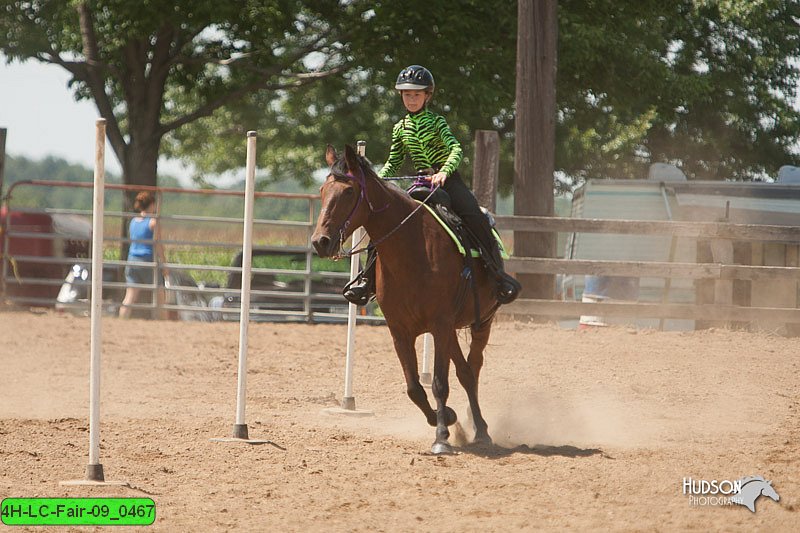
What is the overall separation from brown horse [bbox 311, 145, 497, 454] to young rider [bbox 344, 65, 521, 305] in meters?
0.34

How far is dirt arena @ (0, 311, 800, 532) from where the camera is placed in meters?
5.85

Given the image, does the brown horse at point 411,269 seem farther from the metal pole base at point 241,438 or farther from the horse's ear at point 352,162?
the metal pole base at point 241,438

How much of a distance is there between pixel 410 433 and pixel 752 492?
3208 mm

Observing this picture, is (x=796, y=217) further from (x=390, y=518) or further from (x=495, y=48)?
(x=390, y=518)

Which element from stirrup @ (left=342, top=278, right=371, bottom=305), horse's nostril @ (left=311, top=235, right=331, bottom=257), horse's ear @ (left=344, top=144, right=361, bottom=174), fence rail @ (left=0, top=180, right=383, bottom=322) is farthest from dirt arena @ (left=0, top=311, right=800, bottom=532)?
fence rail @ (left=0, top=180, right=383, bottom=322)

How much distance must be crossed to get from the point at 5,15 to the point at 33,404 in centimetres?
1338

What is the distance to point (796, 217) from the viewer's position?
16.5 metres

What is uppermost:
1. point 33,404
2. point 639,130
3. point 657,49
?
point 657,49

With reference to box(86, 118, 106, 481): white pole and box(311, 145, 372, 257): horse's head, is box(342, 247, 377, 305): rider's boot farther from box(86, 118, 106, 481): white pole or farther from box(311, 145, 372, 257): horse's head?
box(86, 118, 106, 481): white pole

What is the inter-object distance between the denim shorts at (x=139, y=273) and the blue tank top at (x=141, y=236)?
54 mm

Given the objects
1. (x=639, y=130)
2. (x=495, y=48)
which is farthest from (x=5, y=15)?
(x=639, y=130)

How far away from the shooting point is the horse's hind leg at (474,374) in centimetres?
814

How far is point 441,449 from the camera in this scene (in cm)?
751

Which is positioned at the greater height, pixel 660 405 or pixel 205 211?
pixel 205 211
